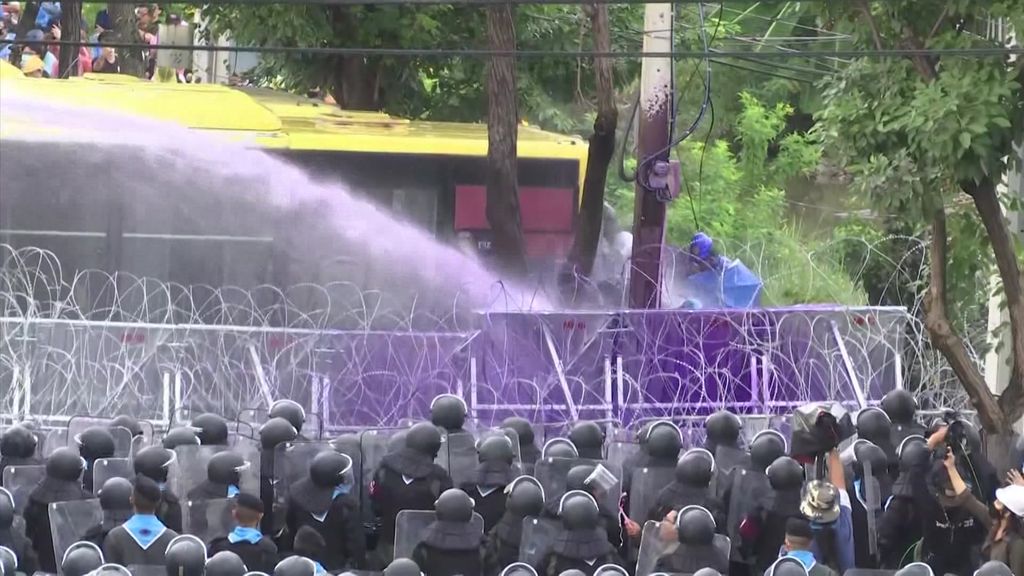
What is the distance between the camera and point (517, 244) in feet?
41.8

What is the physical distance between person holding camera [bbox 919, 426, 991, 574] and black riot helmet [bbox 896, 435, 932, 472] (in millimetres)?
75

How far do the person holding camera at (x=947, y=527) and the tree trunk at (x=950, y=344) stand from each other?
1.24 meters

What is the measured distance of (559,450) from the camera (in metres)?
8.38

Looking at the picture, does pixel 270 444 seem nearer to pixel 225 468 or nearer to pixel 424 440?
pixel 225 468

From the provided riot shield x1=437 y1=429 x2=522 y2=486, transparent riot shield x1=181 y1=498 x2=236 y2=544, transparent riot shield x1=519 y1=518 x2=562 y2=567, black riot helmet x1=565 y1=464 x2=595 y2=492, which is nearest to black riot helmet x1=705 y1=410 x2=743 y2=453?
riot shield x1=437 y1=429 x2=522 y2=486

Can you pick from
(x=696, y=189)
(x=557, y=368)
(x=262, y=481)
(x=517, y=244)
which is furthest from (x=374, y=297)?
(x=696, y=189)

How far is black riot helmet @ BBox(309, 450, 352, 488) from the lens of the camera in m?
7.66

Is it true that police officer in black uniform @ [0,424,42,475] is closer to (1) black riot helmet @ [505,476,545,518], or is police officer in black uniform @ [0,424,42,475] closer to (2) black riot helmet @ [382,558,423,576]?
(1) black riot helmet @ [505,476,545,518]

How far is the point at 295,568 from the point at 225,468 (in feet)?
5.15

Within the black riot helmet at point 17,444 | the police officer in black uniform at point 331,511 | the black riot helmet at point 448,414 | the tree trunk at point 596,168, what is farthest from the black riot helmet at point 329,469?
the tree trunk at point 596,168

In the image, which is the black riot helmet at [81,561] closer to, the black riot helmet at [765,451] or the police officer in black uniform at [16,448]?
the police officer in black uniform at [16,448]

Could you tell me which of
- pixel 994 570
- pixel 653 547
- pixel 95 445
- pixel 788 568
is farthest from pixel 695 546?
pixel 95 445

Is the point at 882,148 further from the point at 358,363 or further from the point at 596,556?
the point at 358,363

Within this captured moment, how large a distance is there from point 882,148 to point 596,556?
279 centimetres
